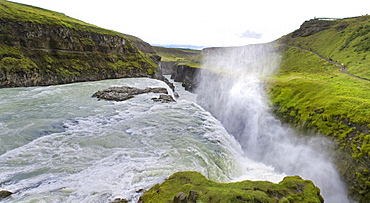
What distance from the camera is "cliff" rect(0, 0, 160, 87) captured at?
44213 millimetres

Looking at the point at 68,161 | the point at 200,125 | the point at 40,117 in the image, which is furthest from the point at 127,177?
the point at 40,117

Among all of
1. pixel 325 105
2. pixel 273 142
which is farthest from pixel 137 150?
pixel 325 105

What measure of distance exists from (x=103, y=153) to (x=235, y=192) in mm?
10363

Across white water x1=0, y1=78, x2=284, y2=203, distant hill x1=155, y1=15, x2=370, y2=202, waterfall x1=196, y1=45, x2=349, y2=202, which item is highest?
distant hill x1=155, y1=15, x2=370, y2=202

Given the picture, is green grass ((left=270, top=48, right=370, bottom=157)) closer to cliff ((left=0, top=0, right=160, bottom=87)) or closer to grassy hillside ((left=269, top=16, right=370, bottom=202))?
grassy hillside ((left=269, top=16, right=370, bottom=202))

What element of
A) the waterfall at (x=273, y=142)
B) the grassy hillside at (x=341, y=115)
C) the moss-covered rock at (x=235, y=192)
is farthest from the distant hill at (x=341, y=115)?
the moss-covered rock at (x=235, y=192)

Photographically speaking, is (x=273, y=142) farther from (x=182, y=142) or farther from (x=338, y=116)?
(x=182, y=142)

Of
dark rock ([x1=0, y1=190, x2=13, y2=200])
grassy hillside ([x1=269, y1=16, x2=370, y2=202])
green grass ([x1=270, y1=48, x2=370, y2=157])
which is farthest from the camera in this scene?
green grass ([x1=270, y1=48, x2=370, y2=157])

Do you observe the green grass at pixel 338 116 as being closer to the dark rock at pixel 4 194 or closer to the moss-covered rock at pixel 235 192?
the moss-covered rock at pixel 235 192

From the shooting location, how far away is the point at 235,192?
23.0 ft

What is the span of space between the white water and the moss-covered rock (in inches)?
60.3

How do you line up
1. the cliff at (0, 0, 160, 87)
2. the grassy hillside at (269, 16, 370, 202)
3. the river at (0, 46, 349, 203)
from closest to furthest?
the grassy hillside at (269, 16, 370, 202)
the river at (0, 46, 349, 203)
the cliff at (0, 0, 160, 87)

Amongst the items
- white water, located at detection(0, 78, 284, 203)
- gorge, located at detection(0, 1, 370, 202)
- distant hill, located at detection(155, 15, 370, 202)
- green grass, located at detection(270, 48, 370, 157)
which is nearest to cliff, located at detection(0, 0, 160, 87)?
gorge, located at detection(0, 1, 370, 202)

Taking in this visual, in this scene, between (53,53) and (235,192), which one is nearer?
(235,192)
